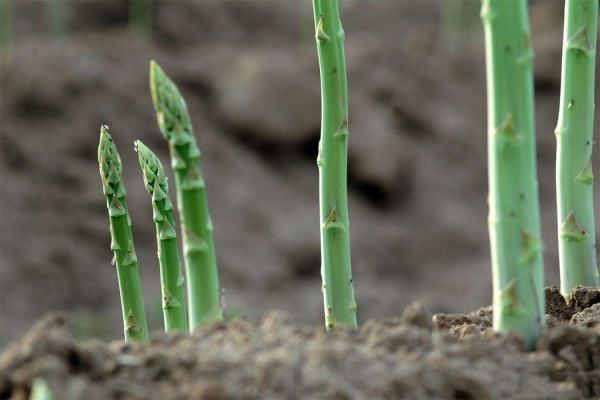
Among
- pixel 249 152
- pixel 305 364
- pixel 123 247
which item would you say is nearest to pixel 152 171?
pixel 123 247

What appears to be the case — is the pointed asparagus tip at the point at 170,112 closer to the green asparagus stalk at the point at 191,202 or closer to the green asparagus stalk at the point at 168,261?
the green asparagus stalk at the point at 191,202

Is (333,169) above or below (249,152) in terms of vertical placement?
below

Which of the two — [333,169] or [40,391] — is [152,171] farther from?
[40,391]

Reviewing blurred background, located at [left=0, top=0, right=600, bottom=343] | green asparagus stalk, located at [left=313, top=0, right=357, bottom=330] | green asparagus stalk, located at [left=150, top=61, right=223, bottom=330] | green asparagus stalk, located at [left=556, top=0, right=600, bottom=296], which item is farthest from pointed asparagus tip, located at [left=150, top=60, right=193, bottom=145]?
blurred background, located at [left=0, top=0, right=600, bottom=343]

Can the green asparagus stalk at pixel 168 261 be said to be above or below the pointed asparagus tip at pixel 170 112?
below

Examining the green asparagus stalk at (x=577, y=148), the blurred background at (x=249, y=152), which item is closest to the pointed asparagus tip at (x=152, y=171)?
the green asparagus stalk at (x=577, y=148)

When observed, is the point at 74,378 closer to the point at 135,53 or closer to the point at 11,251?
the point at 11,251
